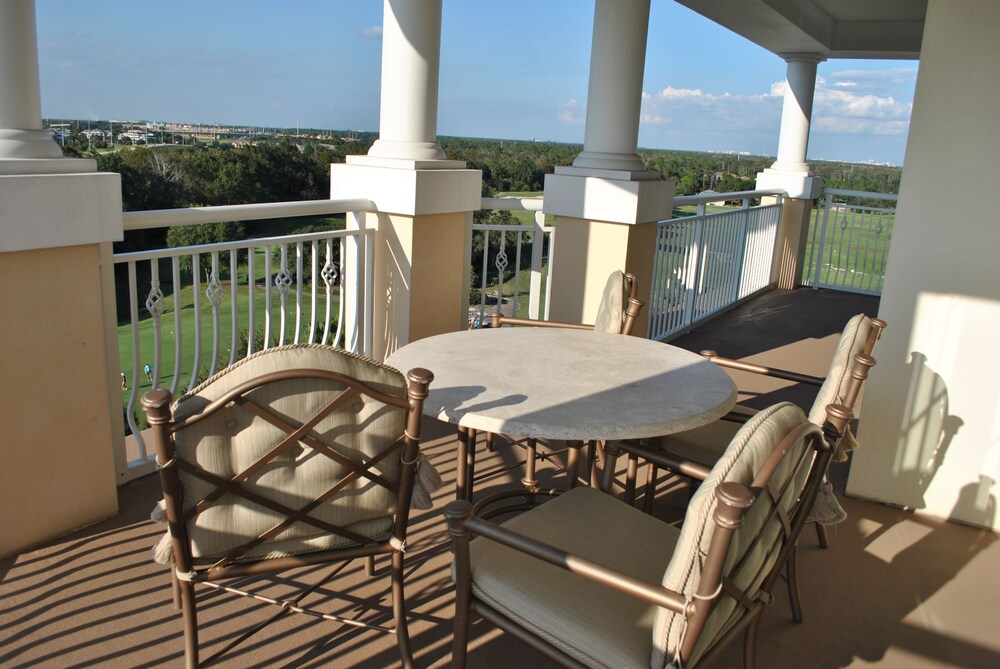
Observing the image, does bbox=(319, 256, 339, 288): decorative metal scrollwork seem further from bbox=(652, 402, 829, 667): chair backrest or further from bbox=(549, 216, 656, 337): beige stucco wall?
bbox=(652, 402, 829, 667): chair backrest

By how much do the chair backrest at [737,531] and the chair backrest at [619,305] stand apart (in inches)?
62.3

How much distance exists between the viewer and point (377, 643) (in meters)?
2.18

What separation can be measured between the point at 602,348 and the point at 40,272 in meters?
1.98

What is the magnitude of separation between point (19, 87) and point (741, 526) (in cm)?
Answer: 255

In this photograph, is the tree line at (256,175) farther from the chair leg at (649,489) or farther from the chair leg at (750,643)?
the chair leg at (750,643)

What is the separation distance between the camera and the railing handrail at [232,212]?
2.84 m

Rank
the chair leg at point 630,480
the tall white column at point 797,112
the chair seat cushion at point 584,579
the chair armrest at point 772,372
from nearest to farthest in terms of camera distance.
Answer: the chair seat cushion at point 584,579 → the chair leg at point 630,480 → the chair armrest at point 772,372 → the tall white column at point 797,112

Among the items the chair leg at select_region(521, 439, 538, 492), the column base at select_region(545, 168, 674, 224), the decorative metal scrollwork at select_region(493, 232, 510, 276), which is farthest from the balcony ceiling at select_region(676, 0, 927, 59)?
the chair leg at select_region(521, 439, 538, 492)

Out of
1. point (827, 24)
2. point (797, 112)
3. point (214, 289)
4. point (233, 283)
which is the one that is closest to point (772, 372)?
point (233, 283)

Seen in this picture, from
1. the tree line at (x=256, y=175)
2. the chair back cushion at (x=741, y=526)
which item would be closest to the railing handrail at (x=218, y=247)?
the chair back cushion at (x=741, y=526)

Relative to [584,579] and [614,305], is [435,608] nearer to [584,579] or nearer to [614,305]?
[584,579]

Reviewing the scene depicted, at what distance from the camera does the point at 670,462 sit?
2115mm

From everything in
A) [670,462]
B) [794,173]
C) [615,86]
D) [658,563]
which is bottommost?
[658,563]

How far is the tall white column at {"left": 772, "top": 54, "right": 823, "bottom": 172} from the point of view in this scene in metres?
9.14
